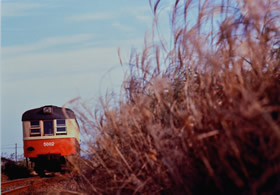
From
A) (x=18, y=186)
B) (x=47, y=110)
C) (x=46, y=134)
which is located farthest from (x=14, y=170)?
(x=18, y=186)

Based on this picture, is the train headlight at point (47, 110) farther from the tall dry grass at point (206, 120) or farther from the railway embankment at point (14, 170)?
the tall dry grass at point (206, 120)

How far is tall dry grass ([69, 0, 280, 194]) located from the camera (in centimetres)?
324

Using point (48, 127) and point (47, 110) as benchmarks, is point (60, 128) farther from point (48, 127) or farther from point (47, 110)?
point (47, 110)

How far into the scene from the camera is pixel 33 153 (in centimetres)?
1927

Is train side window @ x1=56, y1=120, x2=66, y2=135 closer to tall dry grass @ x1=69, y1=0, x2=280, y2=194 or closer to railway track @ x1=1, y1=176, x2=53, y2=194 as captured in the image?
railway track @ x1=1, y1=176, x2=53, y2=194

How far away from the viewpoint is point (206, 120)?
3.69 meters

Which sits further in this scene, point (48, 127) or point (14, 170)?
point (14, 170)

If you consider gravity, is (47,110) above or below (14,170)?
above

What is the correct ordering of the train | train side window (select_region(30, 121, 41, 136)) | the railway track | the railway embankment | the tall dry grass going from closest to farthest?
1. the tall dry grass
2. the railway track
3. the train
4. train side window (select_region(30, 121, 41, 136))
5. the railway embankment

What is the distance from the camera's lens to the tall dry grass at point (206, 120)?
3.24 metres

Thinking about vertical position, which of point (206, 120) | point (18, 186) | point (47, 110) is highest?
point (47, 110)

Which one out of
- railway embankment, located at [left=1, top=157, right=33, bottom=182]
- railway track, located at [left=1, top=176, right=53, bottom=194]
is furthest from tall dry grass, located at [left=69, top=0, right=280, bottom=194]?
railway embankment, located at [left=1, top=157, right=33, bottom=182]

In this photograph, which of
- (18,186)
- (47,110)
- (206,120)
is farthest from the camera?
(47,110)

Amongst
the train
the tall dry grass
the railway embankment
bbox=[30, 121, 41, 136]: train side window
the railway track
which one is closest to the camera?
the tall dry grass
